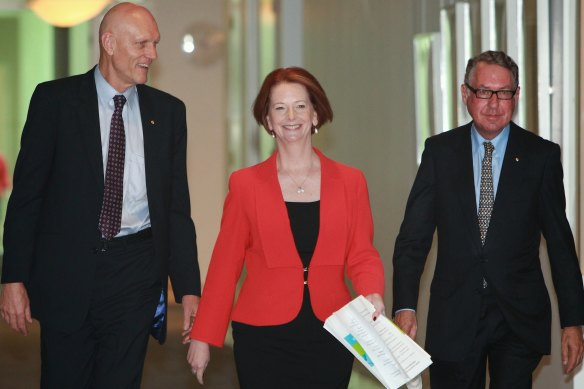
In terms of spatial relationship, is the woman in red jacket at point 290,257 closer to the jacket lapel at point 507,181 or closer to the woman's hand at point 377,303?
the woman's hand at point 377,303

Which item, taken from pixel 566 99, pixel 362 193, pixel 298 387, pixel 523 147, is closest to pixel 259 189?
pixel 362 193

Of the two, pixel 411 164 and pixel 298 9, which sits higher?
pixel 298 9

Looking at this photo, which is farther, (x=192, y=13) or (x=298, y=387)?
(x=192, y=13)

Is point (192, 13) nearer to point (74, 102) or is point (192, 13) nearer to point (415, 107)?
point (415, 107)

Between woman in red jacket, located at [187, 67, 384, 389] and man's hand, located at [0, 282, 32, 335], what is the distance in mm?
652

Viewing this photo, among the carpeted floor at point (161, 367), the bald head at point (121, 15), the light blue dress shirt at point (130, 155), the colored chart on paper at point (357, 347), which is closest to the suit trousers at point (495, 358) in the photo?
the colored chart on paper at point (357, 347)

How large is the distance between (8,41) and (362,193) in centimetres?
576

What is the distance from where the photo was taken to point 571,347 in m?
4.09

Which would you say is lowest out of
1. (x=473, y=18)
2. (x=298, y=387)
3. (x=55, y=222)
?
(x=298, y=387)

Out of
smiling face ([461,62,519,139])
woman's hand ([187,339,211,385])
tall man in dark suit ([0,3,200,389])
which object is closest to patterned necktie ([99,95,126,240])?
tall man in dark suit ([0,3,200,389])

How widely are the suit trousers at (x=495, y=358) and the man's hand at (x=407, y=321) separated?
203 mm

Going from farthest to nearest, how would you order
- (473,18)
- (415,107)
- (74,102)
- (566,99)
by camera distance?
1. (415,107)
2. (473,18)
3. (566,99)
4. (74,102)

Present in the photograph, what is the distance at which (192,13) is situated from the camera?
30.2 ft

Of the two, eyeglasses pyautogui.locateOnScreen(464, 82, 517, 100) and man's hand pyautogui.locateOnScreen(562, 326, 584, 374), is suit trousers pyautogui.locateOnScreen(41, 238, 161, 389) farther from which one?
man's hand pyautogui.locateOnScreen(562, 326, 584, 374)
